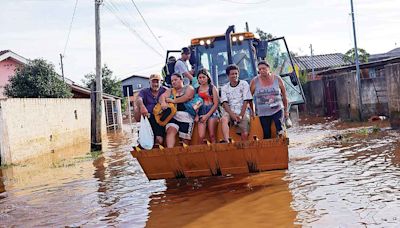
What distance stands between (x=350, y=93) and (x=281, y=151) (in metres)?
14.3

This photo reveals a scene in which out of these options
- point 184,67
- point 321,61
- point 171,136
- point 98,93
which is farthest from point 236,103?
point 321,61

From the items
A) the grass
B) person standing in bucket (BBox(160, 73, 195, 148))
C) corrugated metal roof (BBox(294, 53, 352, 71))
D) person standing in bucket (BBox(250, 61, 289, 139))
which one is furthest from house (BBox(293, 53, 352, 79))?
person standing in bucket (BBox(160, 73, 195, 148))

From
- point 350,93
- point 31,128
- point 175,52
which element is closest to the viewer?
point 175,52

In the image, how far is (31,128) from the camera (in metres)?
16.7

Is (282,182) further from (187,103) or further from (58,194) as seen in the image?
(58,194)

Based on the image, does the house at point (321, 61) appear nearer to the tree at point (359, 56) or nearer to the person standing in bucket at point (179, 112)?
the tree at point (359, 56)

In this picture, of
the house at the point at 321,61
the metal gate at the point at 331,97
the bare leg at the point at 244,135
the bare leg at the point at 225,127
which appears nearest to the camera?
the bare leg at the point at 225,127

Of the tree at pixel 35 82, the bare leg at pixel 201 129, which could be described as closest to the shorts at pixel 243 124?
the bare leg at pixel 201 129

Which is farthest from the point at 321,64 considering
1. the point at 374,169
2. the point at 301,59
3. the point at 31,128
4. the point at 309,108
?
the point at 374,169

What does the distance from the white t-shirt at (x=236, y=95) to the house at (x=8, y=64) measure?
22.0m

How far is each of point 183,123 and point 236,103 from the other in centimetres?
96

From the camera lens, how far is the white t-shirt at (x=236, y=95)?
8.15 meters

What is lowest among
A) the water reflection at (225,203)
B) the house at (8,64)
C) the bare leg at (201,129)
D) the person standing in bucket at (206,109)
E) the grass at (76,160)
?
the water reflection at (225,203)

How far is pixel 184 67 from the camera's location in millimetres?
10445
